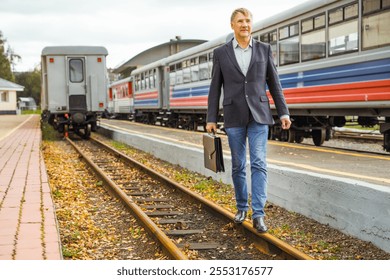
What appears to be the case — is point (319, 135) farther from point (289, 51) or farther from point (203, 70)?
point (203, 70)

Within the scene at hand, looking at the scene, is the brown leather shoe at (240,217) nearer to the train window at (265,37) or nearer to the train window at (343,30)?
the train window at (343,30)

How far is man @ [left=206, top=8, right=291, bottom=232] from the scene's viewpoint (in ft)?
18.0

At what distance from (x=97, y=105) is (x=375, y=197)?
18.2 m

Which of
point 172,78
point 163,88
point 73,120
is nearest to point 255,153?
point 73,120

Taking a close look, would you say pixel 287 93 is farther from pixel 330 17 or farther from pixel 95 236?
pixel 95 236

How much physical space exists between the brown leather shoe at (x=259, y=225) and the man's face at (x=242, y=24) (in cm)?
164

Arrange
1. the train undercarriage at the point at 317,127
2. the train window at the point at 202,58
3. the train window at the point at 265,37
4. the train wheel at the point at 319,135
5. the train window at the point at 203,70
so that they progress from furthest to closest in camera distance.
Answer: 1. the train window at the point at 202,58
2. the train window at the point at 203,70
3. the train window at the point at 265,37
4. the train wheel at the point at 319,135
5. the train undercarriage at the point at 317,127

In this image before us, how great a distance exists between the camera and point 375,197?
5.39 m

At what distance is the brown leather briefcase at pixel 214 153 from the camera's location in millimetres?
6004

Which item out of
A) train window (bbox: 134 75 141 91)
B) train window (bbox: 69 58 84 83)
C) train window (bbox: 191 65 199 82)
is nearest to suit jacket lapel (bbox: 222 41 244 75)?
train window (bbox: 191 65 199 82)

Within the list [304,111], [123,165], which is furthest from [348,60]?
[123,165]

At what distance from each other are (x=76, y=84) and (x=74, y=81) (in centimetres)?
13

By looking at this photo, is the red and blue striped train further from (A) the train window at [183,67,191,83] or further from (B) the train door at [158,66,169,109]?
(B) the train door at [158,66,169,109]

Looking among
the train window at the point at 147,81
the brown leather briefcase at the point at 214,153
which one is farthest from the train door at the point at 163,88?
the brown leather briefcase at the point at 214,153
